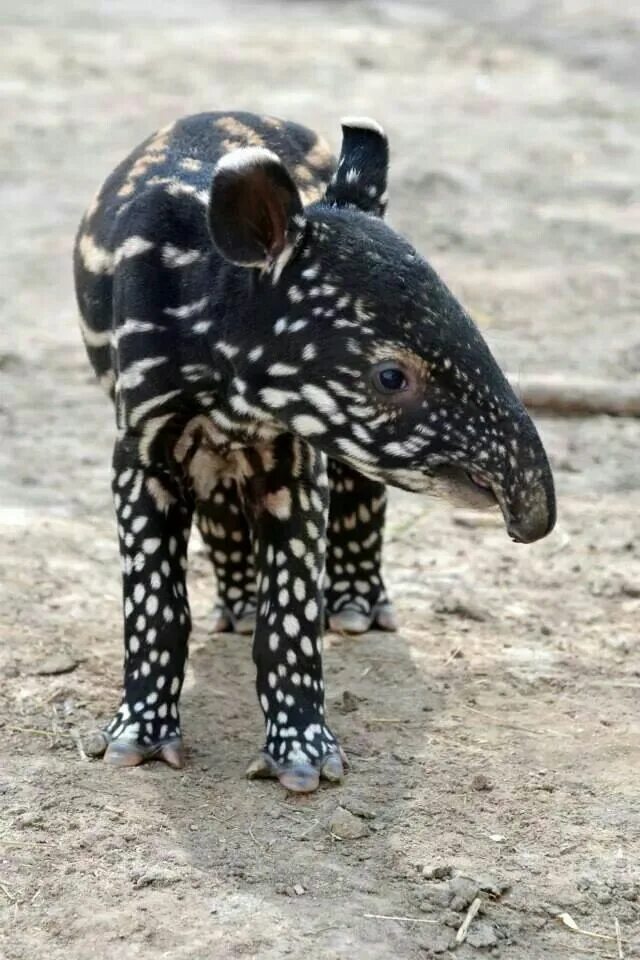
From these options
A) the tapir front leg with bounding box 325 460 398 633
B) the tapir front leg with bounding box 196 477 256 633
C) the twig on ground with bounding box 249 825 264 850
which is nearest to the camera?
the twig on ground with bounding box 249 825 264 850

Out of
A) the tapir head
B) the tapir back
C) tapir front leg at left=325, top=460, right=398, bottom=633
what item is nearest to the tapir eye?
the tapir head

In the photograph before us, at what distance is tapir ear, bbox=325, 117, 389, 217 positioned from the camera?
224 inches

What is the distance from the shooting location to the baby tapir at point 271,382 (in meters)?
5.22

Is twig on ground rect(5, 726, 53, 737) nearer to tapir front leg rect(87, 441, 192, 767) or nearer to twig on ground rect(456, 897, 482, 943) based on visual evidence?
tapir front leg rect(87, 441, 192, 767)

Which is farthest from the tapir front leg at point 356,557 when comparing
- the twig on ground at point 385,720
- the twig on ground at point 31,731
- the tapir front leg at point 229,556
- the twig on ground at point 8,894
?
the twig on ground at point 8,894

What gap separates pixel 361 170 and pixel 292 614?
1542 mm

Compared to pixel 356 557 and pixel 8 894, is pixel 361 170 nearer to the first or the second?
pixel 356 557

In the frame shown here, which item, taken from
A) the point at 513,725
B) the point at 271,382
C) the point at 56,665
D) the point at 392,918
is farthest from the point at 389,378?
the point at 56,665

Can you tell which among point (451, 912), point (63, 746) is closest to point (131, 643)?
point (63, 746)

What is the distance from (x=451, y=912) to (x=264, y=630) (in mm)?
1307

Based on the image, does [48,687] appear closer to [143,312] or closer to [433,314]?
[143,312]

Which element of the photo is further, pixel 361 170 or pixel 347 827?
pixel 361 170

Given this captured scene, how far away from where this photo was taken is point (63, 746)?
605cm

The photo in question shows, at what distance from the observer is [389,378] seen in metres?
5.22
